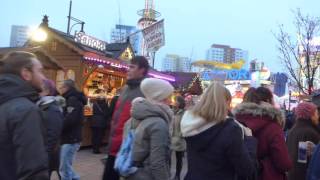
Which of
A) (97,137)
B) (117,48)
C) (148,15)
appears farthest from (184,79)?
(97,137)

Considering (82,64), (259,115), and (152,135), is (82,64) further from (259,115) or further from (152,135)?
(152,135)

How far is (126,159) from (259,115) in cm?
143

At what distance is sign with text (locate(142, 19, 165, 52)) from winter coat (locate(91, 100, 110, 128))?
5.08m

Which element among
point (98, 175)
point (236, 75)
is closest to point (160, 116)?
point (98, 175)

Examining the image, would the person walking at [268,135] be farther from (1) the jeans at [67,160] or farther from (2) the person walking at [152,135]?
(1) the jeans at [67,160]

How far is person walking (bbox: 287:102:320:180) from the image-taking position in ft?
18.9

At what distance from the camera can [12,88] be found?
→ 9.73ft

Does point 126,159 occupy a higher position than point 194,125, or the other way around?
point 194,125

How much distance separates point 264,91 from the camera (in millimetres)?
5039

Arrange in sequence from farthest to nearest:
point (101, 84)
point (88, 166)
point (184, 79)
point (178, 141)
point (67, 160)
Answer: point (184, 79)
point (101, 84)
point (88, 166)
point (178, 141)
point (67, 160)

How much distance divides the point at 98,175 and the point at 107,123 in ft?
12.8

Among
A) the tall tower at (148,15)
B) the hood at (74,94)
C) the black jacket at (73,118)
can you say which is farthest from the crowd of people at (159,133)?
the tall tower at (148,15)

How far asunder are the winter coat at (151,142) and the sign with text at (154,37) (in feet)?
47.7

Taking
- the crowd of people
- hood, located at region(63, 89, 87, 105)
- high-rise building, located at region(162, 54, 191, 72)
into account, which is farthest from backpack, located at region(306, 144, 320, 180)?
high-rise building, located at region(162, 54, 191, 72)
